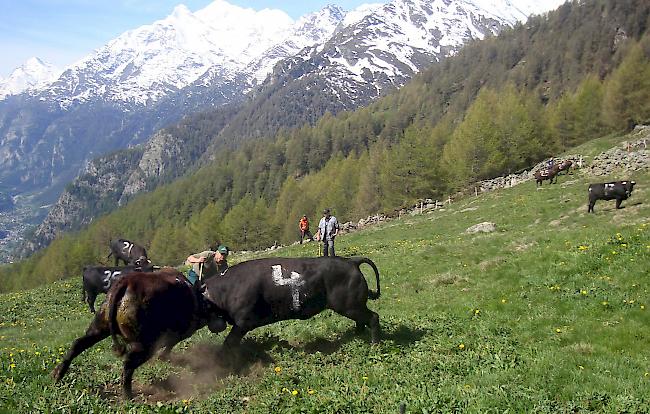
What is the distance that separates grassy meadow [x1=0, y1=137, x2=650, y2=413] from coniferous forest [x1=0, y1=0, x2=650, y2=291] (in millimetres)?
54686

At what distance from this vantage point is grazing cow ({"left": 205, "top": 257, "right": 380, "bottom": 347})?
10805 mm

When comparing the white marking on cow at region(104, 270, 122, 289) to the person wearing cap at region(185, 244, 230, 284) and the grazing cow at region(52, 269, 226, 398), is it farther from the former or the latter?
the grazing cow at region(52, 269, 226, 398)

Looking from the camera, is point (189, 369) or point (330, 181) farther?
point (330, 181)

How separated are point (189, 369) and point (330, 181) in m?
104

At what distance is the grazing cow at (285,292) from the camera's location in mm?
10805

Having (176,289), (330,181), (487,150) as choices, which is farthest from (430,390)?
(330,181)

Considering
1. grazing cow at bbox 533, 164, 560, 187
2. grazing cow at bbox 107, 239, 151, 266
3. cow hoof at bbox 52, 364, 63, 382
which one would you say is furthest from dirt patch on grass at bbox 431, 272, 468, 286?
grazing cow at bbox 533, 164, 560, 187

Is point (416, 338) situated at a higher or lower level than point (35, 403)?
lower

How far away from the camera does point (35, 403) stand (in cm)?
759

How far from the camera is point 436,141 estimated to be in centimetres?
9731

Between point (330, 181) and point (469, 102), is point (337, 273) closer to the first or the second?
point (330, 181)

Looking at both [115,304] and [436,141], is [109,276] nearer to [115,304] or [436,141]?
[115,304]

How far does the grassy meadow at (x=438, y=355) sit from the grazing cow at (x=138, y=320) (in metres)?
0.64

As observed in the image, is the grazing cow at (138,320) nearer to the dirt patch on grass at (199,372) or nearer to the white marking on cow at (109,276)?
the dirt patch on grass at (199,372)
